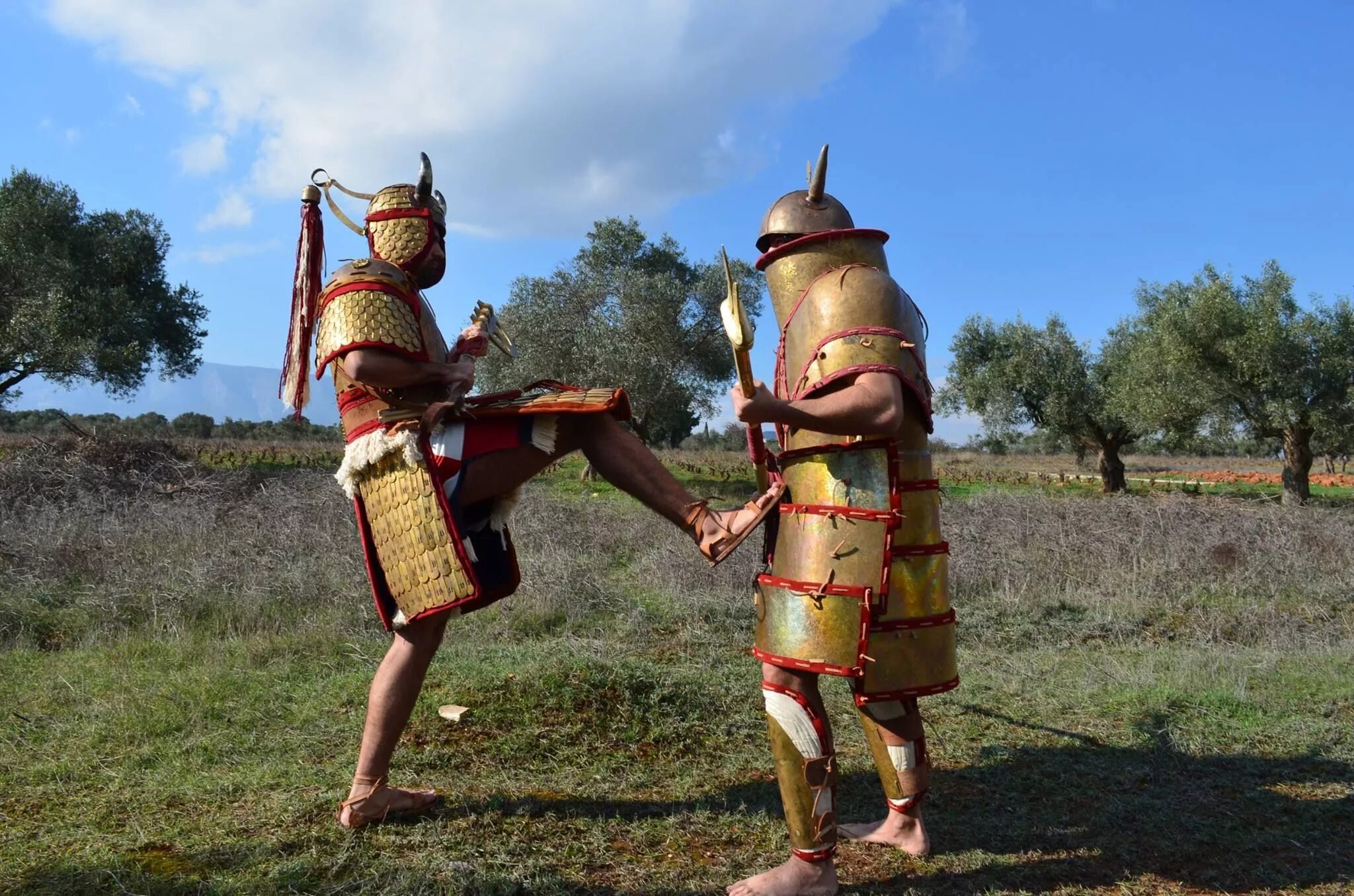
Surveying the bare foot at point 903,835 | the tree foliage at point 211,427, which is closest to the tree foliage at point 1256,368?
the bare foot at point 903,835

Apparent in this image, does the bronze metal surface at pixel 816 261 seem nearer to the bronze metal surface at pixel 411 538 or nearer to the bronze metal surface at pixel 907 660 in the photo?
the bronze metal surface at pixel 907 660

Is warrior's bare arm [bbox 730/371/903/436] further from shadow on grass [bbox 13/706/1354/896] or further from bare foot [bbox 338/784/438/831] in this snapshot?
bare foot [bbox 338/784/438/831]

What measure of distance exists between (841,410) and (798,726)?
37.5 inches

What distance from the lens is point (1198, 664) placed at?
211 inches

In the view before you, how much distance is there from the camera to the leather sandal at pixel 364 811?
2934mm

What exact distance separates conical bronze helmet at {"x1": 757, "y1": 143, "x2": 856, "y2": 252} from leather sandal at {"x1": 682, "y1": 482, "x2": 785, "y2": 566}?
0.84 meters

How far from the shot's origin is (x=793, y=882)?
2.65 metres

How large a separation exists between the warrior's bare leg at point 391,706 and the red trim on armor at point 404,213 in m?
1.41

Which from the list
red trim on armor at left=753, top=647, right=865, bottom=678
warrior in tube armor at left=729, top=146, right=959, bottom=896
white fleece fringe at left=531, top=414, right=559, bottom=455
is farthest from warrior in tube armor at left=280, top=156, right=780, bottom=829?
red trim on armor at left=753, top=647, right=865, bottom=678

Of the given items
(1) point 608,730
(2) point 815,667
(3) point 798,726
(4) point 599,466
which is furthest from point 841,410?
(1) point 608,730

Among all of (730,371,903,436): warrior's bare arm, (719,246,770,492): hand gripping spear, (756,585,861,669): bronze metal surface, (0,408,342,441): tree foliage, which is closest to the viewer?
(719,246,770,492): hand gripping spear

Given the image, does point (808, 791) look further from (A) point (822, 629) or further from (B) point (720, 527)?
(B) point (720, 527)

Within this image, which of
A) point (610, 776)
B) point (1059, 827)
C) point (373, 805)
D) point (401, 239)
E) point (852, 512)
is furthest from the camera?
point (610, 776)

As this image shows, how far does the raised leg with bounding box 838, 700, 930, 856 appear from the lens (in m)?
3.00
